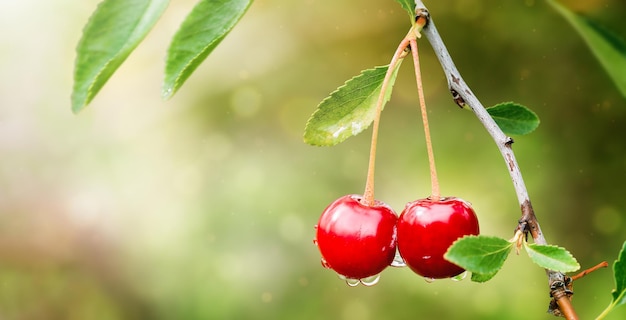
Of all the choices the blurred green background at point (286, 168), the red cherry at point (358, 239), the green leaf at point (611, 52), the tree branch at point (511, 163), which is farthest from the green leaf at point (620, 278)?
the blurred green background at point (286, 168)

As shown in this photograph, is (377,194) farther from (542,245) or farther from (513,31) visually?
(542,245)

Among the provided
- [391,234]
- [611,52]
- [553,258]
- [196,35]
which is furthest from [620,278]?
[611,52]

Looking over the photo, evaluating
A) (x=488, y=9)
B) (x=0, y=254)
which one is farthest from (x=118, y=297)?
(x=488, y=9)

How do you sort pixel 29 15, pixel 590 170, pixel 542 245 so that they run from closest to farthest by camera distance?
pixel 542 245, pixel 590 170, pixel 29 15

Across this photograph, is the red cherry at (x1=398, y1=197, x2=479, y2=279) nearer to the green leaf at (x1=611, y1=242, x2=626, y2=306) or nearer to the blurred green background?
the green leaf at (x1=611, y1=242, x2=626, y2=306)

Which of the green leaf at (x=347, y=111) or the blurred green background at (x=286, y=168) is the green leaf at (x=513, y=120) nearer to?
the green leaf at (x=347, y=111)

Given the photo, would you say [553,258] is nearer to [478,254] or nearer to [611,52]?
[478,254]
